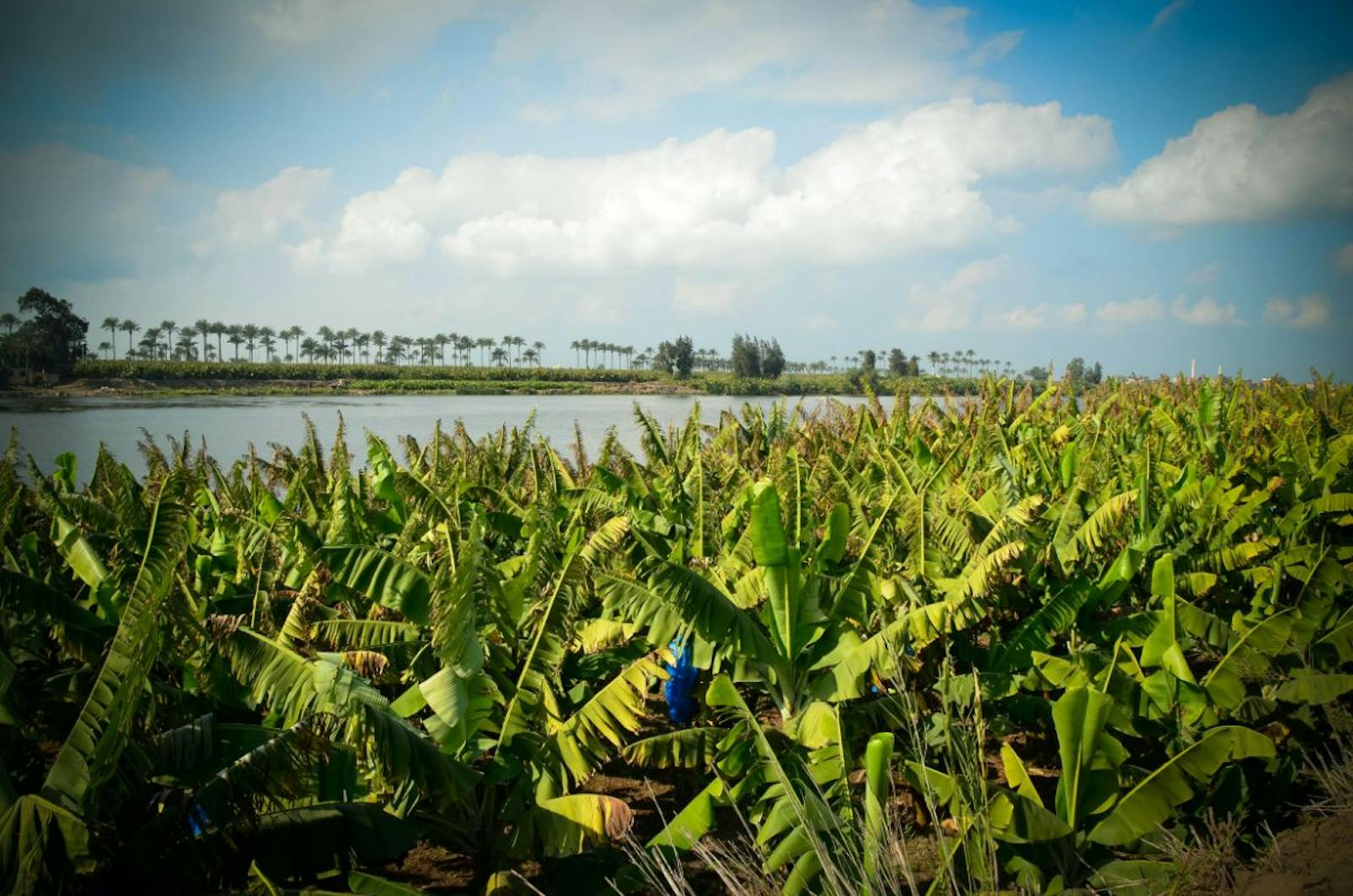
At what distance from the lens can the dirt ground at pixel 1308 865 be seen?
2.51 metres

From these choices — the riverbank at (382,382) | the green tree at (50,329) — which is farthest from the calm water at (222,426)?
the riverbank at (382,382)

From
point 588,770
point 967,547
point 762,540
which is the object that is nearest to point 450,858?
point 588,770

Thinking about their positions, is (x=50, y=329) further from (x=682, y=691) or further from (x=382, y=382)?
(x=382, y=382)

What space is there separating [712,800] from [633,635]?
142 centimetres

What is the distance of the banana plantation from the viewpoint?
2.49m

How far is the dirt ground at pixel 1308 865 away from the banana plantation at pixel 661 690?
0.22m

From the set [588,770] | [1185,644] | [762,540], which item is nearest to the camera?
[588,770]

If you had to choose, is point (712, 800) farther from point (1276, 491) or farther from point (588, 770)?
point (1276, 491)

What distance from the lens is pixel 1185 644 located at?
14.0 ft

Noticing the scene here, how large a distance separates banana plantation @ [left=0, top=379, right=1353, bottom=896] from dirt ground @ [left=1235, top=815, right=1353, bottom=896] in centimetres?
22

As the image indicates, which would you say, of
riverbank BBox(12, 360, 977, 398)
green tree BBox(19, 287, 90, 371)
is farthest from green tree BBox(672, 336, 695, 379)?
green tree BBox(19, 287, 90, 371)

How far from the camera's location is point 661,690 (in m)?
5.76

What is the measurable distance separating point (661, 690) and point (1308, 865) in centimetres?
388

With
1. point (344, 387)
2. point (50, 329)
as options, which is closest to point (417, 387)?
point (344, 387)
